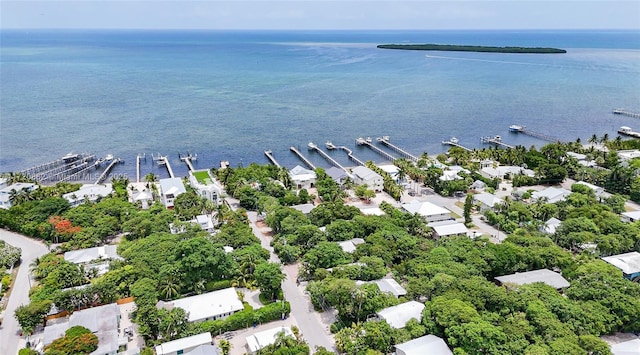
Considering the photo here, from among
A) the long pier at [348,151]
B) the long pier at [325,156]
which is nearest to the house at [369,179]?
the long pier at [325,156]

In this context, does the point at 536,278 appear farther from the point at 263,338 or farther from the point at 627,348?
the point at 263,338

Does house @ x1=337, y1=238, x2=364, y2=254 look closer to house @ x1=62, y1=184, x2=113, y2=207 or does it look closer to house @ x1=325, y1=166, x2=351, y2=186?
house @ x1=325, y1=166, x2=351, y2=186

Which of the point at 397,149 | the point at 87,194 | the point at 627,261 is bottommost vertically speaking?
the point at 397,149

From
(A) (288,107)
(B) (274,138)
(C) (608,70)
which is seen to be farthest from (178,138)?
(C) (608,70)

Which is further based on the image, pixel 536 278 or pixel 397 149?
pixel 397 149

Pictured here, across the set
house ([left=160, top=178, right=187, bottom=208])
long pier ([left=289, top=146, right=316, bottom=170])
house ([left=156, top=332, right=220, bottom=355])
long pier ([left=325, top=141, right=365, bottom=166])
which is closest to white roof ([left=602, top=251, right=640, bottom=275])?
house ([left=156, top=332, right=220, bottom=355])

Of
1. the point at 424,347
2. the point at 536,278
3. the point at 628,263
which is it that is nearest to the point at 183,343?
the point at 424,347
